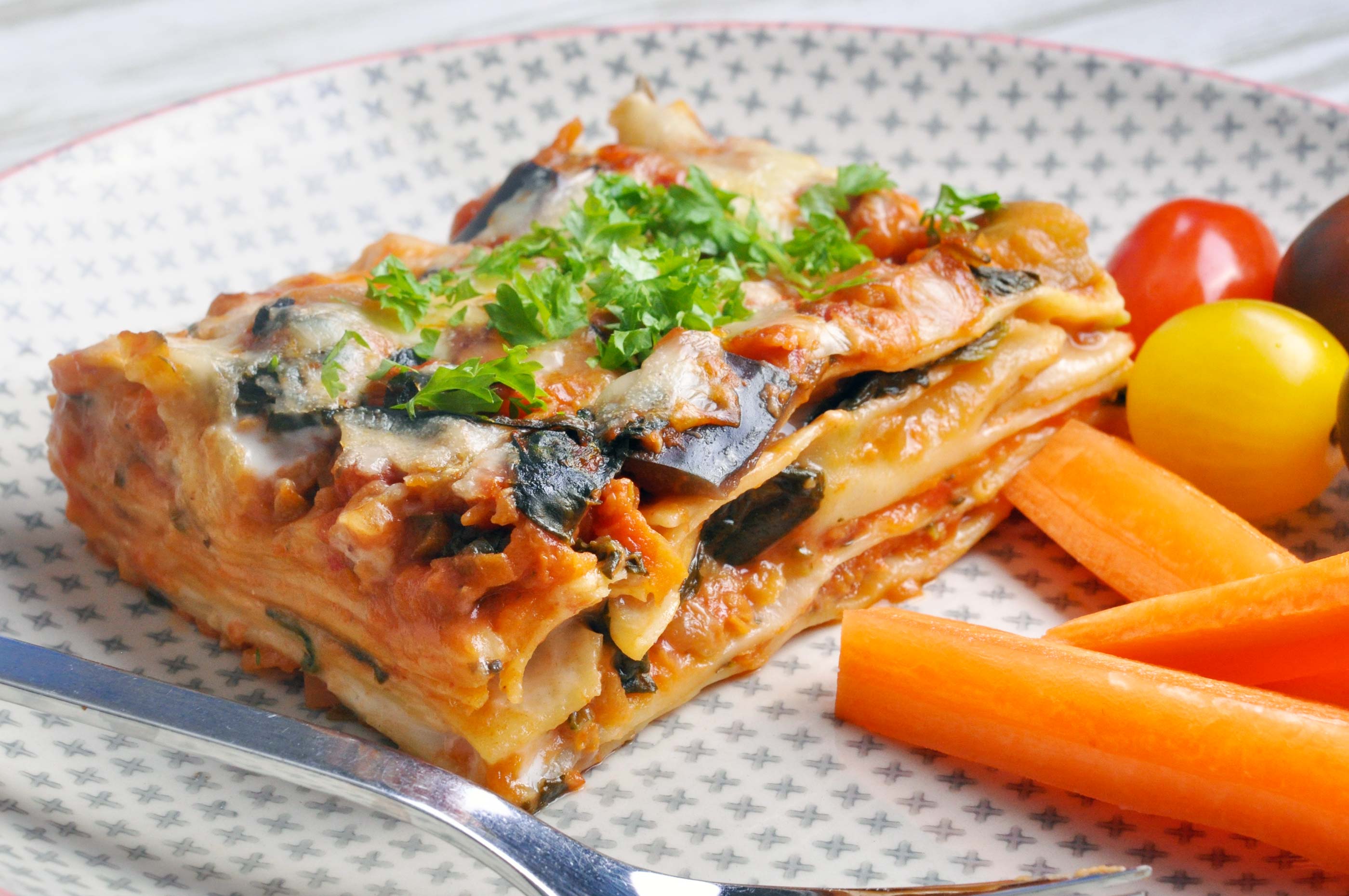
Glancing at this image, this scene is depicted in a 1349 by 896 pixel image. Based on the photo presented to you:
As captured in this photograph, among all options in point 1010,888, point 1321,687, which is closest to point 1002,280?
point 1321,687

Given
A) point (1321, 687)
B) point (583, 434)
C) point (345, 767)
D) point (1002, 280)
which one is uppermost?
point (583, 434)

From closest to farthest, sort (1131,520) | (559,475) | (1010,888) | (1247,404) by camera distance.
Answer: (1010,888) < (559,475) < (1131,520) < (1247,404)

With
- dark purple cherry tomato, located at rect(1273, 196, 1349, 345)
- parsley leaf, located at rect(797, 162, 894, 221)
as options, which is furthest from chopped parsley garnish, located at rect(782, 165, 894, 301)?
dark purple cherry tomato, located at rect(1273, 196, 1349, 345)

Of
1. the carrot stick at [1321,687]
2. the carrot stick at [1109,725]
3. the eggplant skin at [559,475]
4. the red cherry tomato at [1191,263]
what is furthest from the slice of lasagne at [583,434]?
the carrot stick at [1321,687]

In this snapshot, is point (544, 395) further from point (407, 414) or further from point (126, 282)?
point (126, 282)

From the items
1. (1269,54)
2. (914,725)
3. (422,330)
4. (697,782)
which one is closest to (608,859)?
(697,782)

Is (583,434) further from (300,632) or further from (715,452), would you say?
(300,632)
